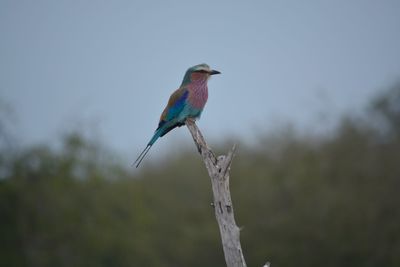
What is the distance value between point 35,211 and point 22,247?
117 centimetres

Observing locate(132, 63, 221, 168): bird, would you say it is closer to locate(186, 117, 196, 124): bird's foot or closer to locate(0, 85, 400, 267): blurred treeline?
locate(186, 117, 196, 124): bird's foot

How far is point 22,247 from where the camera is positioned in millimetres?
22969

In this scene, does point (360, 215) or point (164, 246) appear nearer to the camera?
point (360, 215)

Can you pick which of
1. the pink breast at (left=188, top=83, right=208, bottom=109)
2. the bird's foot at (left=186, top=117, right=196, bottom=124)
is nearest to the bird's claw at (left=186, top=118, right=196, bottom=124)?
the bird's foot at (left=186, top=117, right=196, bottom=124)

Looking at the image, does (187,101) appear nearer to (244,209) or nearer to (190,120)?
(190,120)

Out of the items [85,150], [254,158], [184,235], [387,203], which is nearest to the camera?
[387,203]

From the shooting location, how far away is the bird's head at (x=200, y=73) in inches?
380

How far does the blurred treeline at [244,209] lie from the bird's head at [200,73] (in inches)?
535

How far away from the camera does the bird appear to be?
948cm

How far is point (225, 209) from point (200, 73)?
9.46ft

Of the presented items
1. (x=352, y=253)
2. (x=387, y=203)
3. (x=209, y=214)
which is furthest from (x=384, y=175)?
(x=209, y=214)

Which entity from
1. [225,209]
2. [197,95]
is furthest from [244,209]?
[225,209]

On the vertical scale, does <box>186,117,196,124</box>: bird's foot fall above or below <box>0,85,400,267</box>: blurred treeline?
below

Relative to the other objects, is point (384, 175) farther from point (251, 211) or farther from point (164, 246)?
point (164, 246)
